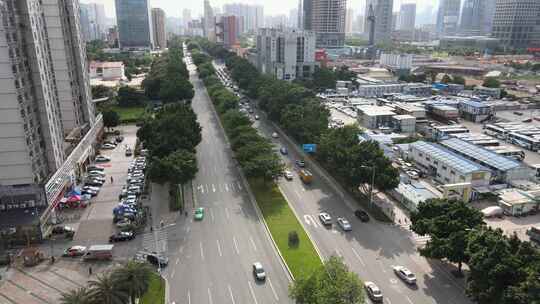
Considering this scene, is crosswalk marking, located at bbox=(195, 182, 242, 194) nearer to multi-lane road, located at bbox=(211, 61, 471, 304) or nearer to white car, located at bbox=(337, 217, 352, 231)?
multi-lane road, located at bbox=(211, 61, 471, 304)

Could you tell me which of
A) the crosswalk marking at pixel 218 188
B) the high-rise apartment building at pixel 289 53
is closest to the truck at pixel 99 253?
the crosswalk marking at pixel 218 188

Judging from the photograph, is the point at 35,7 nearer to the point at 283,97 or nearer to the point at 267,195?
the point at 267,195

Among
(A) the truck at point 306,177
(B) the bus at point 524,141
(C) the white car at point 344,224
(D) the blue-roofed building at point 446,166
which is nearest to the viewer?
(C) the white car at point 344,224

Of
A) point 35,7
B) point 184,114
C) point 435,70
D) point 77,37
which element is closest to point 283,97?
point 184,114

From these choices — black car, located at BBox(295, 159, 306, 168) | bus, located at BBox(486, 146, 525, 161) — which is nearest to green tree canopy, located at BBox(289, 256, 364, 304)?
black car, located at BBox(295, 159, 306, 168)

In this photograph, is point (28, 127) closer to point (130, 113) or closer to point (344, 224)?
point (344, 224)

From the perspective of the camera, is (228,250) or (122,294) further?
(228,250)

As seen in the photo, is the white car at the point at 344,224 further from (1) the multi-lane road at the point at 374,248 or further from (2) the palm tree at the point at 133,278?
(2) the palm tree at the point at 133,278
